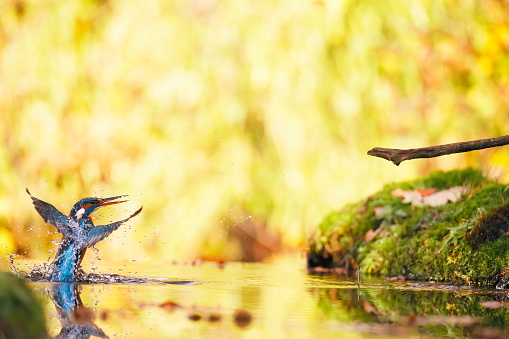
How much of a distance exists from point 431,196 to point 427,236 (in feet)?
2.50

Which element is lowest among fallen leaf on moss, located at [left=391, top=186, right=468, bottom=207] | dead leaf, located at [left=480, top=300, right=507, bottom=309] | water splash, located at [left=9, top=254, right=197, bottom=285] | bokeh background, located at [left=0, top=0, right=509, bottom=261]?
dead leaf, located at [left=480, top=300, right=507, bottom=309]

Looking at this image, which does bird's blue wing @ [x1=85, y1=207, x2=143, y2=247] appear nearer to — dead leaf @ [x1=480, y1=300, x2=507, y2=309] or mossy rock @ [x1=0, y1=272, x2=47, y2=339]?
dead leaf @ [x1=480, y1=300, x2=507, y2=309]

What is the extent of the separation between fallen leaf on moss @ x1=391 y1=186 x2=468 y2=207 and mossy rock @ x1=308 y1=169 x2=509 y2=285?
0.05 m

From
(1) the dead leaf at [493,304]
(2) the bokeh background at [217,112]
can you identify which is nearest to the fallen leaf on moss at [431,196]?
(2) the bokeh background at [217,112]

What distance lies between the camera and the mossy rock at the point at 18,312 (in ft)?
6.88

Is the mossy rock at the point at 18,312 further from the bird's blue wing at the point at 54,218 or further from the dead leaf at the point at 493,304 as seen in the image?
the bird's blue wing at the point at 54,218

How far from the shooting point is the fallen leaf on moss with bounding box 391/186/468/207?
5879 millimetres

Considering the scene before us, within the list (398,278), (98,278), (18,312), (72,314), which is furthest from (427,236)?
(18,312)

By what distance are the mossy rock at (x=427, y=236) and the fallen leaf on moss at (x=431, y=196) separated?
0.05m

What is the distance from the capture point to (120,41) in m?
8.38

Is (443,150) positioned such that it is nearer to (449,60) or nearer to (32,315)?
(32,315)

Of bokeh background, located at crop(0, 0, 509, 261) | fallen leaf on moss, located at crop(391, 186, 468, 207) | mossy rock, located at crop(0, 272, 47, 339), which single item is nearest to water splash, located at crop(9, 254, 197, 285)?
fallen leaf on moss, located at crop(391, 186, 468, 207)

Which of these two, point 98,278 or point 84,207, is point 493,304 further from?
point 84,207

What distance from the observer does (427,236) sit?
17.5 ft
